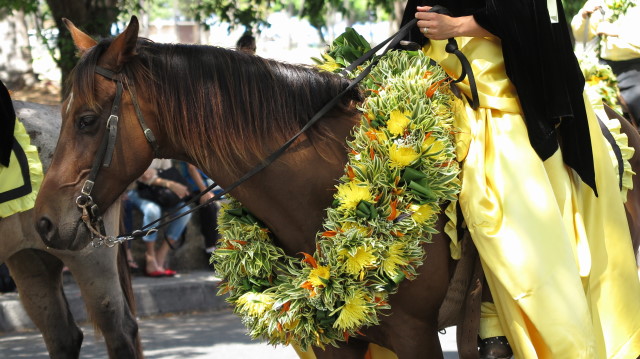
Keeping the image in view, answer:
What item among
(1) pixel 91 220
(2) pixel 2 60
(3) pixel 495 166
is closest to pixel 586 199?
(3) pixel 495 166

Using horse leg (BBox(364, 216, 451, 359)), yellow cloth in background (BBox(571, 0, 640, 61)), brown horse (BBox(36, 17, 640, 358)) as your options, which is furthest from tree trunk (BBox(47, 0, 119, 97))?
horse leg (BBox(364, 216, 451, 359))

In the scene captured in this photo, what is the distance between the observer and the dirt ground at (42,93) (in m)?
18.1

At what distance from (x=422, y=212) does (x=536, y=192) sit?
1.60 ft

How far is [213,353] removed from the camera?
7688 mm

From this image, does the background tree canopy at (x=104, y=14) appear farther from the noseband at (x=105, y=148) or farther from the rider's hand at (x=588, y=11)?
the noseband at (x=105, y=148)

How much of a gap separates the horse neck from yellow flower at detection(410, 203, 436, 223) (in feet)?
1.16

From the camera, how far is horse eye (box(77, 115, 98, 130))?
→ 3662 millimetres

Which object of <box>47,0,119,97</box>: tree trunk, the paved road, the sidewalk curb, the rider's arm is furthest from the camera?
<box>47,0,119,97</box>: tree trunk

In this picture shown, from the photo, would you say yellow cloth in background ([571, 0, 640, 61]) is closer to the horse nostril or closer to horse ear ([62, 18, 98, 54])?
horse ear ([62, 18, 98, 54])

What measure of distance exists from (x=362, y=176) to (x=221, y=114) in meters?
0.61

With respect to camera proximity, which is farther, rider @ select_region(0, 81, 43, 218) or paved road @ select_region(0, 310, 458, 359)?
paved road @ select_region(0, 310, 458, 359)

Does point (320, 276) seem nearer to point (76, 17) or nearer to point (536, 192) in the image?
point (536, 192)

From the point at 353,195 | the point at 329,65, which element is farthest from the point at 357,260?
the point at 329,65

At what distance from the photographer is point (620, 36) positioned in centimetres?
620
